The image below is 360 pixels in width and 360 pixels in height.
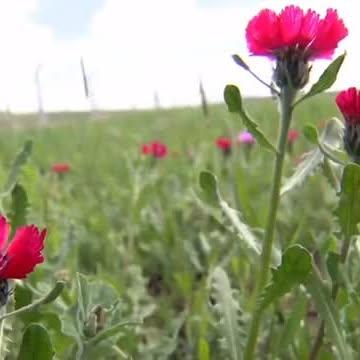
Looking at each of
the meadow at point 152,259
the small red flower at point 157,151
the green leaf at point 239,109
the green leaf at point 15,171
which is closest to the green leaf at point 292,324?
the meadow at point 152,259

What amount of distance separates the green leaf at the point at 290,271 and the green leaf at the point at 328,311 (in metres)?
0.08

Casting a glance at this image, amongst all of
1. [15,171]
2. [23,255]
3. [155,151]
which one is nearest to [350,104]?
[23,255]

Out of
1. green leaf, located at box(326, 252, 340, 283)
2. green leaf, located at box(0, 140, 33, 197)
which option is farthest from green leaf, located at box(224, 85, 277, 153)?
green leaf, located at box(0, 140, 33, 197)

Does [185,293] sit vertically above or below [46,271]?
below

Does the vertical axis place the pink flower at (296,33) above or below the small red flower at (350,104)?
above

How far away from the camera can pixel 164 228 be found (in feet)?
7.93

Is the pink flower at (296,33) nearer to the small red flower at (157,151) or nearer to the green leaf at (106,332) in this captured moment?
the green leaf at (106,332)

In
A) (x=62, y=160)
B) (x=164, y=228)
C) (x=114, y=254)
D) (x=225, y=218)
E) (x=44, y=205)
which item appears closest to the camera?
(x=225, y=218)

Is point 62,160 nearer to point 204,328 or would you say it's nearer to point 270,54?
point 204,328

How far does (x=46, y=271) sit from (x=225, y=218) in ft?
2.18

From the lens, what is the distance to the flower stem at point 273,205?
0.92 meters

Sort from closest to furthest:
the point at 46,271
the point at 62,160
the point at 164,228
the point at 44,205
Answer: the point at 46,271, the point at 44,205, the point at 164,228, the point at 62,160

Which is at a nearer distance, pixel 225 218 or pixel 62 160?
pixel 225 218

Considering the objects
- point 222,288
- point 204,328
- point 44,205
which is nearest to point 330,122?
point 222,288
